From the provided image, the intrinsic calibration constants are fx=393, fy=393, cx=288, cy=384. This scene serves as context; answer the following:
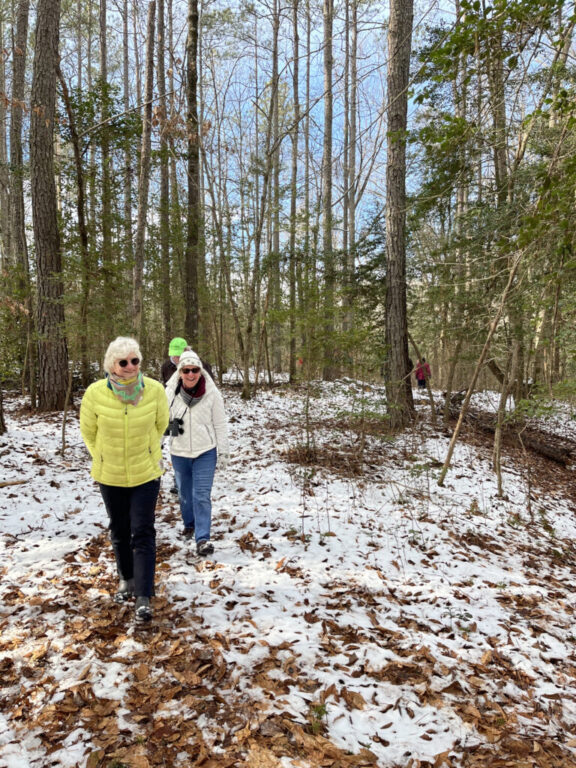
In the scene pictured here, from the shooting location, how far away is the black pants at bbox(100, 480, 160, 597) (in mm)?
2965

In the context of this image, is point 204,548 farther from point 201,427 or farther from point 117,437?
point 117,437

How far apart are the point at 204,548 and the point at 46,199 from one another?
24.2 feet

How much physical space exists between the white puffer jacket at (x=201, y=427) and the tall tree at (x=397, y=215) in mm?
3891

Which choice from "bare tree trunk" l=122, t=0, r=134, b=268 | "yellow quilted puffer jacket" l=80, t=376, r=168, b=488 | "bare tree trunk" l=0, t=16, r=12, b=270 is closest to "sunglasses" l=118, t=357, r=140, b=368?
"yellow quilted puffer jacket" l=80, t=376, r=168, b=488

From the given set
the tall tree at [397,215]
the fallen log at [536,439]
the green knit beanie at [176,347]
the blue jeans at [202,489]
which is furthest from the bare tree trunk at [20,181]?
the fallen log at [536,439]

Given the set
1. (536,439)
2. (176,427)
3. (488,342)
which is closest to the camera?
(176,427)

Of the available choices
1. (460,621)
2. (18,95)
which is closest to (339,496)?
(460,621)

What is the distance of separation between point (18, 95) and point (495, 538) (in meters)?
14.6

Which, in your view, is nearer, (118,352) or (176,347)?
(118,352)

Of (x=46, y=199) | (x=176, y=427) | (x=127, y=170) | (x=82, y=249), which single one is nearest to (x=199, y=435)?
(x=176, y=427)

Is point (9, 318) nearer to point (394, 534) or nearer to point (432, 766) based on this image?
point (394, 534)

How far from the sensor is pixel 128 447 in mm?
2914

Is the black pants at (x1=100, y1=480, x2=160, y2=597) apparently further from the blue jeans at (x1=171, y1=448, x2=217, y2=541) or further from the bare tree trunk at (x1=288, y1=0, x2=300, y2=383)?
the bare tree trunk at (x1=288, y1=0, x2=300, y2=383)

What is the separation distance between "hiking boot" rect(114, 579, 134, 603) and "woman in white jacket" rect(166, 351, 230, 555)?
2.56 feet
